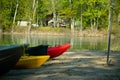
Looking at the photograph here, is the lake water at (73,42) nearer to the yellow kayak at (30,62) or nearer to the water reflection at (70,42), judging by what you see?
the water reflection at (70,42)

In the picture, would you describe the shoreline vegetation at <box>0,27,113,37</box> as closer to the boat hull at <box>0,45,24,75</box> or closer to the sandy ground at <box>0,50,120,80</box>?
the sandy ground at <box>0,50,120,80</box>

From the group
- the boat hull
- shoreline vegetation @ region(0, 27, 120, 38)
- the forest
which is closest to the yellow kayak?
the boat hull

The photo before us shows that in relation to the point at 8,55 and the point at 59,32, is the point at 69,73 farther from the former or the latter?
the point at 59,32

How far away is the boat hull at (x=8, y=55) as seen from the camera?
32.1 feet

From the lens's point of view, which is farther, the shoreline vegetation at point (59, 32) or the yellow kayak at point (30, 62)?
the shoreline vegetation at point (59, 32)

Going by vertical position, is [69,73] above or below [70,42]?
above

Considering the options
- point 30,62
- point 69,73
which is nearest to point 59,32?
point 30,62

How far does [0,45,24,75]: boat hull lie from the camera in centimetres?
978

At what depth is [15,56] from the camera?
10422mm

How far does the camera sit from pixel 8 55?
32.9 ft

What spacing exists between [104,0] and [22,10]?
17.2 meters

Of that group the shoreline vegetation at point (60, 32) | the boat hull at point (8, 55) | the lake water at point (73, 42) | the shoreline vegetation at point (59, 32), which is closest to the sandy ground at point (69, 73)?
the boat hull at point (8, 55)

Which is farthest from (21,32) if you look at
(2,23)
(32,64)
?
(32,64)

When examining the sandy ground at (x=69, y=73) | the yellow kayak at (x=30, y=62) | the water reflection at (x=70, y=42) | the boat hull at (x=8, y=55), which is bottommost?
the water reflection at (x=70, y=42)
